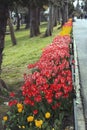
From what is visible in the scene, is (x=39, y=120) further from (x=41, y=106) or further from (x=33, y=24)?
(x=33, y=24)

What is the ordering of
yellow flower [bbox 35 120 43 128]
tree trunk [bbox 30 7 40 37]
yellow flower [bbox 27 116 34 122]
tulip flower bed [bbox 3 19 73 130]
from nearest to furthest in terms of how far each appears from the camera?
yellow flower [bbox 35 120 43 128], yellow flower [bbox 27 116 34 122], tulip flower bed [bbox 3 19 73 130], tree trunk [bbox 30 7 40 37]

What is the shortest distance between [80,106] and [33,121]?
6.26 feet

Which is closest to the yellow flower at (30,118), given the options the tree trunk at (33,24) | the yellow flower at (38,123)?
the yellow flower at (38,123)

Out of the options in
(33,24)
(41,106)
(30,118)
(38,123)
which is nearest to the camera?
(38,123)

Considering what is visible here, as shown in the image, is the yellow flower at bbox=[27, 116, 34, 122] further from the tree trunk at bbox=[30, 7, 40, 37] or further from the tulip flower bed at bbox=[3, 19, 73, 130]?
the tree trunk at bbox=[30, 7, 40, 37]

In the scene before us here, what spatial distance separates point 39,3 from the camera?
9203mm

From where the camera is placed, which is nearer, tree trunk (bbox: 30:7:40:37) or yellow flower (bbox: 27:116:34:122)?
yellow flower (bbox: 27:116:34:122)

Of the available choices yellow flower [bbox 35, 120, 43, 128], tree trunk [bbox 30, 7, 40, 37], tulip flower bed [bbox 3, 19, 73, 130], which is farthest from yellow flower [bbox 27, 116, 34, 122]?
tree trunk [bbox 30, 7, 40, 37]

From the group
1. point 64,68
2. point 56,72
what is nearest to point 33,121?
point 56,72

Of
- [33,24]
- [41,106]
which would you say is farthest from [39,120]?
[33,24]

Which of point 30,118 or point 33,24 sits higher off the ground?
point 30,118

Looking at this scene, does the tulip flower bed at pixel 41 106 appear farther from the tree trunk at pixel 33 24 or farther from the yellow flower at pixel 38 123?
the tree trunk at pixel 33 24

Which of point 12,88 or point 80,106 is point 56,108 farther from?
point 12,88

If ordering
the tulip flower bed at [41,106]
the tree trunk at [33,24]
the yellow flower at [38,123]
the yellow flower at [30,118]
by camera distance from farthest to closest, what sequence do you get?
the tree trunk at [33,24]
the tulip flower bed at [41,106]
the yellow flower at [30,118]
the yellow flower at [38,123]
